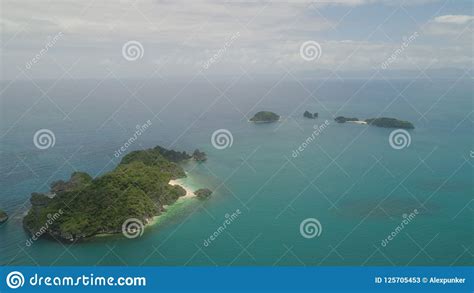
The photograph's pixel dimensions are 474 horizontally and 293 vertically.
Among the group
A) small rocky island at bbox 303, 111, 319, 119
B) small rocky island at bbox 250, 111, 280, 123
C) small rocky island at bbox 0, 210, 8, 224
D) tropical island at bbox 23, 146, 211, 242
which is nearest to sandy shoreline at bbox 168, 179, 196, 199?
tropical island at bbox 23, 146, 211, 242

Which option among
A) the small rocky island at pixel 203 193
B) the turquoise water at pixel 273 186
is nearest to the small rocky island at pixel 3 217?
the turquoise water at pixel 273 186

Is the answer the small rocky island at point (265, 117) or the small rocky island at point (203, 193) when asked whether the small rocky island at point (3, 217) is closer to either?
the small rocky island at point (203, 193)

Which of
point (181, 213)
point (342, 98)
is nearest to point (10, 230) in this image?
point (181, 213)

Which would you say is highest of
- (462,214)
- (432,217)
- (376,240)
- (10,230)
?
(462,214)

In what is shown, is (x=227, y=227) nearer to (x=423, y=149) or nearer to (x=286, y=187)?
(x=286, y=187)

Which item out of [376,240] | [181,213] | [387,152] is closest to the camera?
[376,240]
